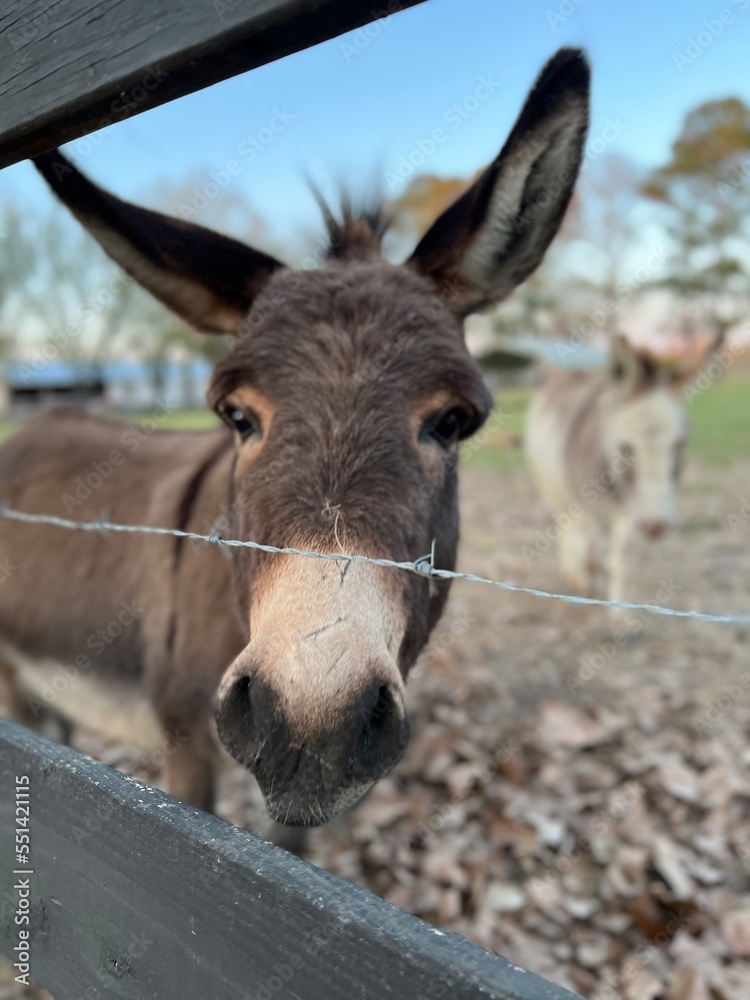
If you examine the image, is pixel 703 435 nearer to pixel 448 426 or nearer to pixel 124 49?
pixel 448 426

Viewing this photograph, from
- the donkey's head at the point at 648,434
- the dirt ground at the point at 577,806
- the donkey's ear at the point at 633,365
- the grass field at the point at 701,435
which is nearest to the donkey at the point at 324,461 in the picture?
the dirt ground at the point at 577,806

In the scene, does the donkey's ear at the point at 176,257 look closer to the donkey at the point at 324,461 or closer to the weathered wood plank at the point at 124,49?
the donkey at the point at 324,461

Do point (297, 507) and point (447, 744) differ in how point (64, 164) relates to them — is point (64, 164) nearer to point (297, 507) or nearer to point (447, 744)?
point (297, 507)

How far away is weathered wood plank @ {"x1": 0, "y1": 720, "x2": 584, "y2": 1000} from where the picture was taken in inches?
31.8

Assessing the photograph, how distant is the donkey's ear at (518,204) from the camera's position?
1513mm

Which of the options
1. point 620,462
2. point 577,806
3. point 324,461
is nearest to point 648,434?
point 620,462

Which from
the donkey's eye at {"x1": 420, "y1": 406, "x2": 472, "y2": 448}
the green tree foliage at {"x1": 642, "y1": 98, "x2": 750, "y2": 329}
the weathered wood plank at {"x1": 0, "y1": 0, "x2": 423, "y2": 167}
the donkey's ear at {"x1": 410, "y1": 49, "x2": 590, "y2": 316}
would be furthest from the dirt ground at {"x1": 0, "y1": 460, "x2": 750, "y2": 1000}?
the green tree foliage at {"x1": 642, "y1": 98, "x2": 750, "y2": 329}

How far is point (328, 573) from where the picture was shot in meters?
1.26

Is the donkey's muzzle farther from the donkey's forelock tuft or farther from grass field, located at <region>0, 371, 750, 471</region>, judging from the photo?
grass field, located at <region>0, 371, 750, 471</region>

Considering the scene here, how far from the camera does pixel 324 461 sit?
1477 millimetres

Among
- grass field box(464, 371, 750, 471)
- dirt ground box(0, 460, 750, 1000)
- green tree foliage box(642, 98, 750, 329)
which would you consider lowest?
dirt ground box(0, 460, 750, 1000)

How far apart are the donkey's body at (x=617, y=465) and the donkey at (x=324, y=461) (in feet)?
15.9

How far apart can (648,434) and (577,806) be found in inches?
162

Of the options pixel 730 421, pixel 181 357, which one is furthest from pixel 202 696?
pixel 181 357
